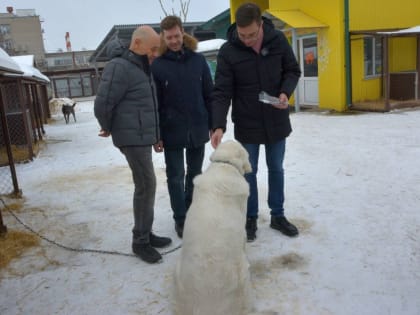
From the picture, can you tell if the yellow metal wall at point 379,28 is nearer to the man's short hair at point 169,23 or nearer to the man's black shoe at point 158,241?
the man's short hair at point 169,23

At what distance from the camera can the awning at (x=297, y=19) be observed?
11.4 meters

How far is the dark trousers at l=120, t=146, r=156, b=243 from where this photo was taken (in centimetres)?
316

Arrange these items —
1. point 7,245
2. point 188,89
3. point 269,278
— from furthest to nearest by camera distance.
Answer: point 7,245 → point 188,89 → point 269,278

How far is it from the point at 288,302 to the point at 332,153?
14.6 feet

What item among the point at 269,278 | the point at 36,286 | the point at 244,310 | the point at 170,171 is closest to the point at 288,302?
the point at 269,278

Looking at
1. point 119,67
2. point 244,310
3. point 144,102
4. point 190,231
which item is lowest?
point 244,310

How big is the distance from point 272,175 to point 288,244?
2.01 ft

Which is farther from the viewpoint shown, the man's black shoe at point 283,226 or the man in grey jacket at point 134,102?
the man's black shoe at point 283,226

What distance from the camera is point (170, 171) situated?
3.62m

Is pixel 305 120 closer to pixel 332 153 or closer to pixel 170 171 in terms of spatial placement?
pixel 332 153

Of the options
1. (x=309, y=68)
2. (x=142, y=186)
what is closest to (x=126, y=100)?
(x=142, y=186)

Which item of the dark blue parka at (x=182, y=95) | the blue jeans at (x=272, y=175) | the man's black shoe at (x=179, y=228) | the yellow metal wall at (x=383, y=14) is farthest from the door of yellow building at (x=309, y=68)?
the man's black shoe at (x=179, y=228)

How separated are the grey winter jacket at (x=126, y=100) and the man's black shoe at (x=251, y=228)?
1.12 m

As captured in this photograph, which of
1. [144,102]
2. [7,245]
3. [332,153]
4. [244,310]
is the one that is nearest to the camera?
[244,310]
